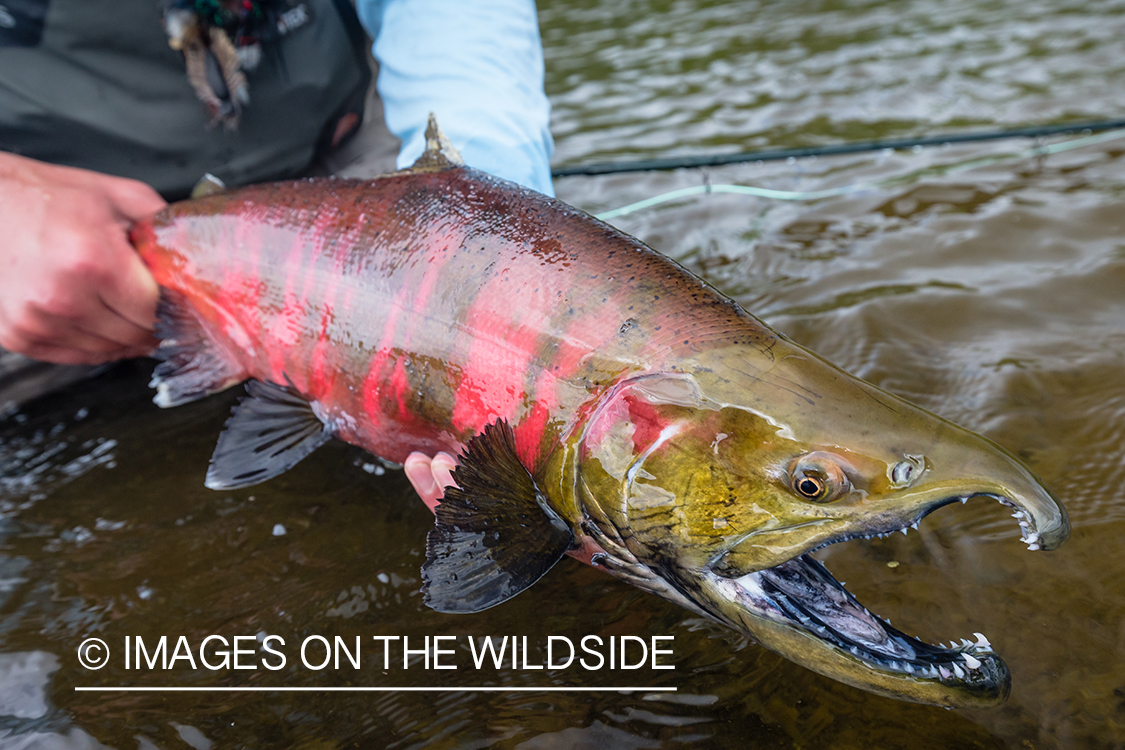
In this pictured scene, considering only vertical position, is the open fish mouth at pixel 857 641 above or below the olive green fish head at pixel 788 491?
below

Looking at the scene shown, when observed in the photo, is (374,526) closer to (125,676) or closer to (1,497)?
(125,676)

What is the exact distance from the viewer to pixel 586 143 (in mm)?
5973

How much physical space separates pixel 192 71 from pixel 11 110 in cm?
66

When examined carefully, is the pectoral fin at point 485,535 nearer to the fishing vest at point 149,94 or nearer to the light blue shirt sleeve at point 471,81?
the light blue shirt sleeve at point 471,81

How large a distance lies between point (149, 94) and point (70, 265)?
1.07 metres

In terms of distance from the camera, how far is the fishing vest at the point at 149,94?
284 centimetres

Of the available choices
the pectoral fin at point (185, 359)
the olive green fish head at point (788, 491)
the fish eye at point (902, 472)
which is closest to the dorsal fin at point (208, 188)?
the pectoral fin at point (185, 359)

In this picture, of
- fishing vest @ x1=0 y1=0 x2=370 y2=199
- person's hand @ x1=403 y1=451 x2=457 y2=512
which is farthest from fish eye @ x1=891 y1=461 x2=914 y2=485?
fishing vest @ x1=0 y1=0 x2=370 y2=199

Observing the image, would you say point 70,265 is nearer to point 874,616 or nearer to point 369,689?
point 369,689

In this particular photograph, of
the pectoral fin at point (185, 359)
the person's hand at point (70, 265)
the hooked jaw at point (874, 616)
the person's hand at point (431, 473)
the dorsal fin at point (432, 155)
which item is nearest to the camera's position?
the hooked jaw at point (874, 616)

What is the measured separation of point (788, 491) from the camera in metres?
1.43

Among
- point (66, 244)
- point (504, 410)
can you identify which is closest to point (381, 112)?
point (66, 244)

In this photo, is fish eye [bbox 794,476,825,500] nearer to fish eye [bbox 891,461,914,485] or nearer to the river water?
fish eye [bbox 891,461,914,485]

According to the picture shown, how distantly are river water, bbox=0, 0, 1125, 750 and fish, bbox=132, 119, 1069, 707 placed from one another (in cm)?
27
